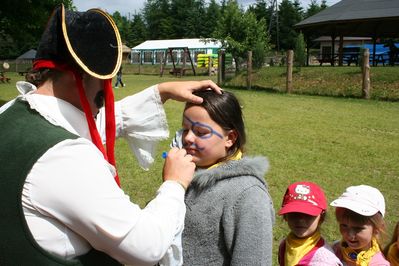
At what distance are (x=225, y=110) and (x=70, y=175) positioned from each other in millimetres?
991

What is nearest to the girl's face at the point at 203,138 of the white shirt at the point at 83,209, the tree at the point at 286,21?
the white shirt at the point at 83,209

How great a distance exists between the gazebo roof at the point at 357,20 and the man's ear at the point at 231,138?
20328mm

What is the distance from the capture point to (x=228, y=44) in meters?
29.1

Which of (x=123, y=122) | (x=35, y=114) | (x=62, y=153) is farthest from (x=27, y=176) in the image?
(x=123, y=122)

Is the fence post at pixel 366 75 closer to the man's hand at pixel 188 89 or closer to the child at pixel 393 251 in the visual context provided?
the child at pixel 393 251

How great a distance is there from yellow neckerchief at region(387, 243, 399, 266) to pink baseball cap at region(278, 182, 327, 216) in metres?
0.51

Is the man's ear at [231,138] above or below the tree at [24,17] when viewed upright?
below

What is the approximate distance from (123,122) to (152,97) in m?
0.22

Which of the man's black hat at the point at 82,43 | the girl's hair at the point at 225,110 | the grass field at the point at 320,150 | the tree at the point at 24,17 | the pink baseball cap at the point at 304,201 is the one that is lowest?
the grass field at the point at 320,150

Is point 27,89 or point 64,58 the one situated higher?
point 64,58

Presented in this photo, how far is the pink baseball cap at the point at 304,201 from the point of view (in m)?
2.49

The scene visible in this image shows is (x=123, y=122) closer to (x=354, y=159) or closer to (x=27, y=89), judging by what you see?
(x=27, y=89)

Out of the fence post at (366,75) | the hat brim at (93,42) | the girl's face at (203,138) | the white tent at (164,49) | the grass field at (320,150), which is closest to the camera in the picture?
the hat brim at (93,42)

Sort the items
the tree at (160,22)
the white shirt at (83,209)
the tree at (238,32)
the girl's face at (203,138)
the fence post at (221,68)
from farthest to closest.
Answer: the tree at (160,22), the tree at (238,32), the fence post at (221,68), the girl's face at (203,138), the white shirt at (83,209)
